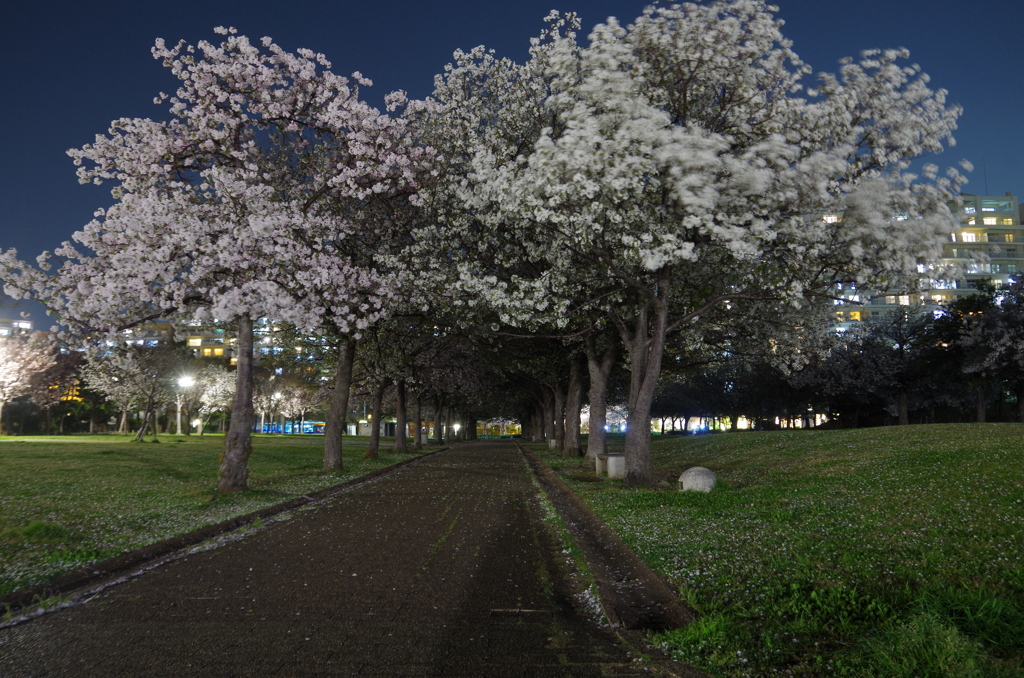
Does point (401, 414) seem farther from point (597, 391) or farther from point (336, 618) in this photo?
point (336, 618)

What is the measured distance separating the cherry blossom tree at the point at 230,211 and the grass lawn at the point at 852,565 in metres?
9.82

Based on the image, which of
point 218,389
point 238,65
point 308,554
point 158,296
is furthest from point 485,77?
point 218,389

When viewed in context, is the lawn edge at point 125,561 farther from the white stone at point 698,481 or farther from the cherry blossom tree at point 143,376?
the cherry blossom tree at point 143,376

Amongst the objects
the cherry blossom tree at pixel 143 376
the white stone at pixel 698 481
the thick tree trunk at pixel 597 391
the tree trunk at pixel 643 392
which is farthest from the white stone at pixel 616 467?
the cherry blossom tree at pixel 143 376

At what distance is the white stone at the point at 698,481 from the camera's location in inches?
670

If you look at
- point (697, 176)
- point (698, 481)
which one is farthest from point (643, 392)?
point (697, 176)

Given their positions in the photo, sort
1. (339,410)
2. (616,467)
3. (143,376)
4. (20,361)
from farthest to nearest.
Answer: (20,361) → (143,376) → (339,410) → (616,467)

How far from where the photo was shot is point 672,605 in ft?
22.2

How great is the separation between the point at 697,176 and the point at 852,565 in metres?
9.79

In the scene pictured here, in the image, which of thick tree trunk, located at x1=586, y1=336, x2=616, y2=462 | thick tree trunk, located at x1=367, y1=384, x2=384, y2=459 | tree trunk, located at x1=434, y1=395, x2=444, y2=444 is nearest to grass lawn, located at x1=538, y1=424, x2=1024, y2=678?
thick tree trunk, located at x1=586, y1=336, x2=616, y2=462

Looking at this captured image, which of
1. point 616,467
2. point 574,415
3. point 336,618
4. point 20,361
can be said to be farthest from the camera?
point 20,361

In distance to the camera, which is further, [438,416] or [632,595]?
[438,416]

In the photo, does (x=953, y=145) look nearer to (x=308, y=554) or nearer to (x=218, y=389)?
(x=308, y=554)

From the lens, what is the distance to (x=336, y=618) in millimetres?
6363
